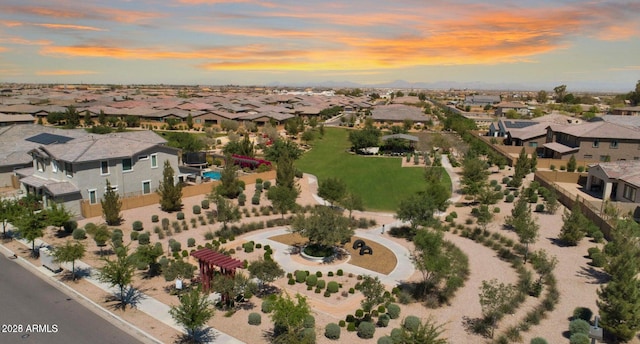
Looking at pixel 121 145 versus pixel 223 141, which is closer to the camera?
pixel 121 145

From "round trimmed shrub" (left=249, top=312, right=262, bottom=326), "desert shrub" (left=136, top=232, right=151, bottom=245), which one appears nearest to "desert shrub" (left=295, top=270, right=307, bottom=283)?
"round trimmed shrub" (left=249, top=312, right=262, bottom=326)

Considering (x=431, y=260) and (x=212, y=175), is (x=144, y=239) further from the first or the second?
(x=212, y=175)

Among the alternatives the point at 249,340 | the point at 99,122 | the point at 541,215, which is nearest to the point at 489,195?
the point at 541,215

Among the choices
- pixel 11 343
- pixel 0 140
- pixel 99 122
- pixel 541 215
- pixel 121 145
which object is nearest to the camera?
pixel 11 343

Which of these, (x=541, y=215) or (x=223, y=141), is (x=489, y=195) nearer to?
(x=541, y=215)

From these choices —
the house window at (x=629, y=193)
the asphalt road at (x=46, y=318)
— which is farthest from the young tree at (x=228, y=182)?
the house window at (x=629, y=193)
